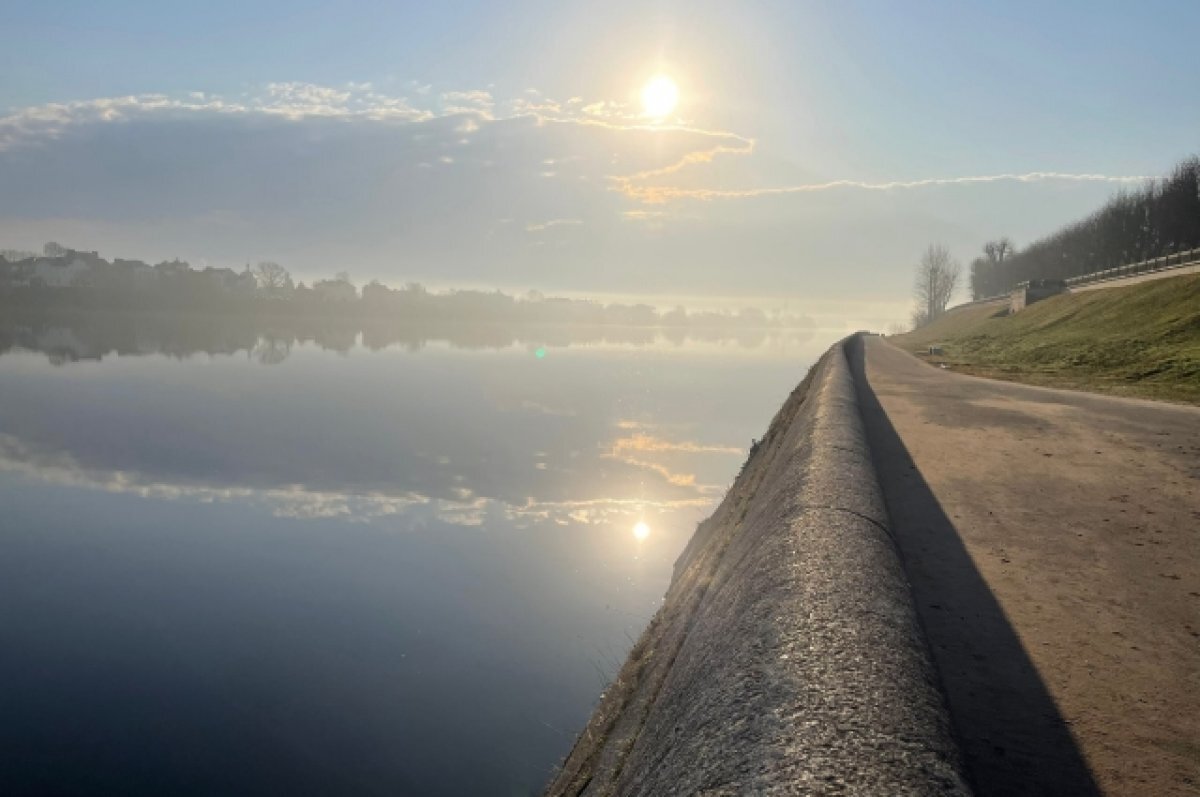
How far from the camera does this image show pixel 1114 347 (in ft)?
89.2

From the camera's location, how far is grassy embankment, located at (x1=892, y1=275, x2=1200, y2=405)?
68.9 ft

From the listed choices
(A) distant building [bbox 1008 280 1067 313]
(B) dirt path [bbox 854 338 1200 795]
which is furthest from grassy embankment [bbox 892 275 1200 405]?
(A) distant building [bbox 1008 280 1067 313]

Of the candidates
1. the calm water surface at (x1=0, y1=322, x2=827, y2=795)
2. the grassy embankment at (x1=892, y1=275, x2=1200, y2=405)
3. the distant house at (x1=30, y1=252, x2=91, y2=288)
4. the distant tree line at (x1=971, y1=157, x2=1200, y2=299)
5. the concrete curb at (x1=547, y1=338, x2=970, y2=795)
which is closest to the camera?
the concrete curb at (x1=547, y1=338, x2=970, y2=795)

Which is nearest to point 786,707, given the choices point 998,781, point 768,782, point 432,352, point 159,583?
point 768,782

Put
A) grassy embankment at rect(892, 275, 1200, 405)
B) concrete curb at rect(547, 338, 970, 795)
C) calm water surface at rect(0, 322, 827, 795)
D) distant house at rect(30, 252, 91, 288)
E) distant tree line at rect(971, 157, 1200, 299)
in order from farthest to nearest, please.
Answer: distant house at rect(30, 252, 91, 288)
distant tree line at rect(971, 157, 1200, 299)
grassy embankment at rect(892, 275, 1200, 405)
calm water surface at rect(0, 322, 827, 795)
concrete curb at rect(547, 338, 970, 795)

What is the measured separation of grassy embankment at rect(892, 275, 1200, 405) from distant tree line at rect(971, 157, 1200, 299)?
23.9 m

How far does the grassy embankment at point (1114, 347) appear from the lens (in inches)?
827

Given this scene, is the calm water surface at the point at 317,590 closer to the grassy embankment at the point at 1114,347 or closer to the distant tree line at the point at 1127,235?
the grassy embankment at the point at 1114,347

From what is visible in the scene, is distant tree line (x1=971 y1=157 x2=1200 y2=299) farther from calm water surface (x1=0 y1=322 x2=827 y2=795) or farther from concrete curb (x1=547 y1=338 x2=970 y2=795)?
concrete curb (x1=547 y1=338 x2=970 y2=795)

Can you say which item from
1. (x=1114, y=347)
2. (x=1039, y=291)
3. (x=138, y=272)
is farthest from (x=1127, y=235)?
(x=138, y=272)

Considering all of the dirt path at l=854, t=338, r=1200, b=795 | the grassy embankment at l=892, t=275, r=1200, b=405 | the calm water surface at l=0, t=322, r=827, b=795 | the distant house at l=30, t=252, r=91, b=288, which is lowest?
the calm water surface at l=0, t=322, r=827, b=795

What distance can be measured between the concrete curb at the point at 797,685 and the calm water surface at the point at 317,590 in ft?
15.0

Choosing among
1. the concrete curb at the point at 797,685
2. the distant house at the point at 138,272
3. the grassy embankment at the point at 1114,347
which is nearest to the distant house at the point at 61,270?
the distant house at the point at 138,272

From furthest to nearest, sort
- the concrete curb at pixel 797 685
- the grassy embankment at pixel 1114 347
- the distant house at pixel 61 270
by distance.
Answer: the distant house at pixel 61 270 → the grassy embankment at pixel 1114 347 → the concrete curb at pixel 797 685
